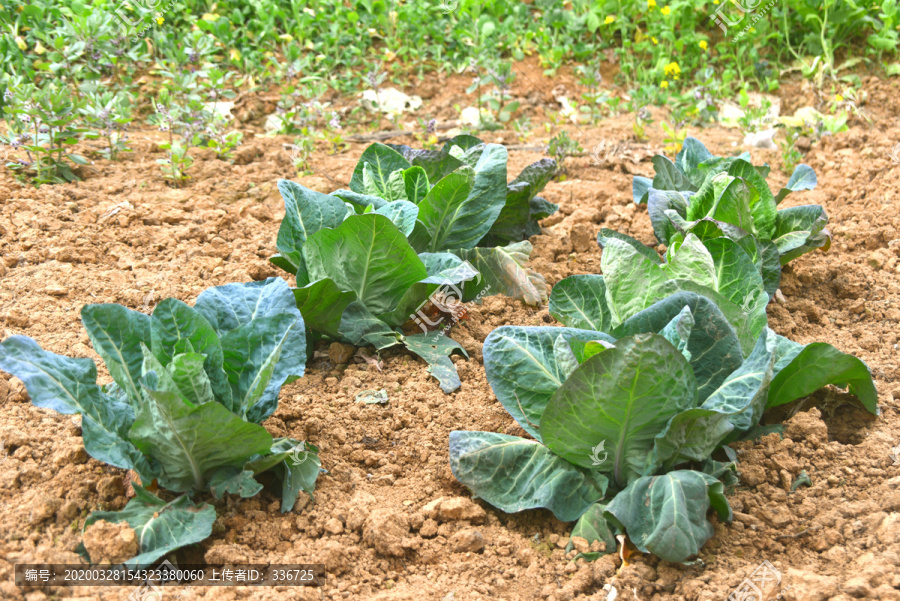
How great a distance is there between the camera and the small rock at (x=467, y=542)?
6.60ft

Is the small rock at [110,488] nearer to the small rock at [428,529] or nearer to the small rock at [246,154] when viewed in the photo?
the small rock at [428,529]

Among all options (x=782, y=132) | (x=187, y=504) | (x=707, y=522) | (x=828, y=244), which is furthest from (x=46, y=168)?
(x=782, y=132)

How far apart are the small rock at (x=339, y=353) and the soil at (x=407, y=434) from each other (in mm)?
14

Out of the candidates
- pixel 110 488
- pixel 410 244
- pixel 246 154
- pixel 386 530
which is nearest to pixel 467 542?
pixel 386 530

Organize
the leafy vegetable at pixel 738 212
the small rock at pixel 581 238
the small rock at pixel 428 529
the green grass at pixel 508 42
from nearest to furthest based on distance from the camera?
the small rock at pixel 428 529
the leafy vegetable at pixel 738 212
the small rock at pixel 581 238
the green grass at pixel 508 42

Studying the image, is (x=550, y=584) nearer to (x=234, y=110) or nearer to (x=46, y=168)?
(x=46, y=168)

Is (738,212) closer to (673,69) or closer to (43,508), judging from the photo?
(43,508)

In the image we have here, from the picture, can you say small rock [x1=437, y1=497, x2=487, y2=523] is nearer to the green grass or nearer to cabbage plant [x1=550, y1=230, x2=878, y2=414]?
cabbage plant [x1=550, y1=230, x2=878, y2=414]

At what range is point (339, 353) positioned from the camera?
2.80m

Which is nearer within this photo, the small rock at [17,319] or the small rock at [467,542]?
the small rock at [467,542]

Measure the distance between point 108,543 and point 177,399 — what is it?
0.41 meters

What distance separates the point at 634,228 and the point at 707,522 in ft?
6.93

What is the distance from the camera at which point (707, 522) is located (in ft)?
6.23

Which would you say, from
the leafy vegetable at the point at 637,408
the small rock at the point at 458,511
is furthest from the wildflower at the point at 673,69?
the small rock at the point at 458,511
